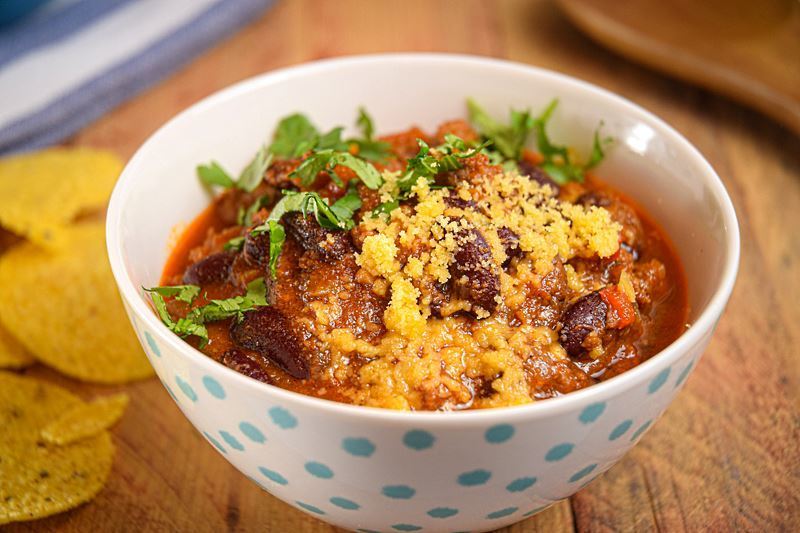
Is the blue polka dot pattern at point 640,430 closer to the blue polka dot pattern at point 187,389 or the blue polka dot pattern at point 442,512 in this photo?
the blue polka dot pattern at point 442,512

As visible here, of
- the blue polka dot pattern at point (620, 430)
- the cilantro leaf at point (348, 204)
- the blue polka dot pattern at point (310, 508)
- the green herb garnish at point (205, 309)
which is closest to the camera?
the blue polka dot pattern at point (620, 430)

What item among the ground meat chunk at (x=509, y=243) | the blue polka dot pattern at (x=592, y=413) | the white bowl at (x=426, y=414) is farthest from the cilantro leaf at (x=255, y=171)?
the blue polka dot pattern at (x=592, y=413)

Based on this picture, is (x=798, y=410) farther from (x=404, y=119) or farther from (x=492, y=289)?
(x=404, y=119)

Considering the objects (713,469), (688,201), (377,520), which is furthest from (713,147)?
(377,520)

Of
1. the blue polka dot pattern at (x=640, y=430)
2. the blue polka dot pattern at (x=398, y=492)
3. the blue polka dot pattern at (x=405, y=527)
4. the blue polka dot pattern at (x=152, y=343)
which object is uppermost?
the blue polka dot pattern at (x=152, y=343)

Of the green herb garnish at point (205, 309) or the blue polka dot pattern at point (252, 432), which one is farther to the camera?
the green herb garnish at point (205, 309)

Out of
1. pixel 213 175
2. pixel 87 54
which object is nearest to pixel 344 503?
pixel 213 175
